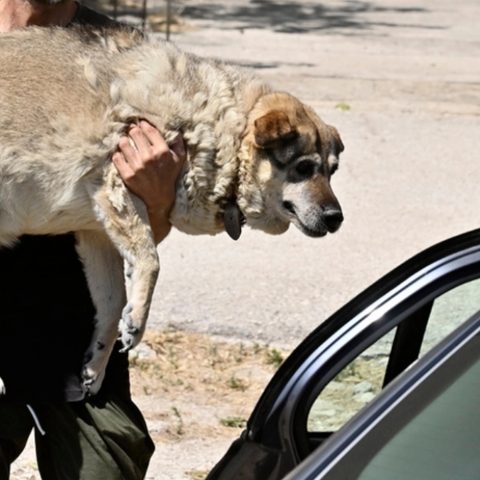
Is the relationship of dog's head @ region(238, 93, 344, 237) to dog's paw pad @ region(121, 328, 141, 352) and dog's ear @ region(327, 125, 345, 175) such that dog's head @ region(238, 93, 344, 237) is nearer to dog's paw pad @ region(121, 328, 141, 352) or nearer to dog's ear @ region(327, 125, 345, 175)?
dog's ear @ region(327, 125, 345, 175)

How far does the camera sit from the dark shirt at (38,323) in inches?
131

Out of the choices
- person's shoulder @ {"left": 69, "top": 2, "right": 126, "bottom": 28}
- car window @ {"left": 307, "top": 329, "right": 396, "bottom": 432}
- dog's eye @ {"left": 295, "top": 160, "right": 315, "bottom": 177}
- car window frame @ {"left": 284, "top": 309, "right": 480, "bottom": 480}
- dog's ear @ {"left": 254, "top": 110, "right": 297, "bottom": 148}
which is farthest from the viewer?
dog's eye @ {"left": 295, "top": 160, "right": 315, "bottom": 177}

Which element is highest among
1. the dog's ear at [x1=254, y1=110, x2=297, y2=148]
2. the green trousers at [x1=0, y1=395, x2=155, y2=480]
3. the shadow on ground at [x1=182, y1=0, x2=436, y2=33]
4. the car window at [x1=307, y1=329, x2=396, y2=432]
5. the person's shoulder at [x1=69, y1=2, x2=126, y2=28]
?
the person's shoulder at [x1=69, y1=2, x2=126, y2=28]

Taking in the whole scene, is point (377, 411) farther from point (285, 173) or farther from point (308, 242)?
point (308, 242)

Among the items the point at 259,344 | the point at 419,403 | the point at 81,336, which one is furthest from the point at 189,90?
the point at 259,344

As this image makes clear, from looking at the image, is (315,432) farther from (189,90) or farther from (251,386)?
(251,386)

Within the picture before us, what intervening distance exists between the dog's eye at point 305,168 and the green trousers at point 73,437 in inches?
41.9

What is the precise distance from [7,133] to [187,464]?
6.98 feet

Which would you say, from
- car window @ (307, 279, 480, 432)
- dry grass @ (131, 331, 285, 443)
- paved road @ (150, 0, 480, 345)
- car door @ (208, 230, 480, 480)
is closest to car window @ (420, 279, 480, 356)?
car window @ (307, 279, 480, 432)

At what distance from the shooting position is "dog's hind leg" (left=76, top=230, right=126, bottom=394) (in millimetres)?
3426

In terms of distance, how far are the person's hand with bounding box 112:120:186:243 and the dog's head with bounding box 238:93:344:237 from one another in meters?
0.31

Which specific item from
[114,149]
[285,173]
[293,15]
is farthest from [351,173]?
[293,15]

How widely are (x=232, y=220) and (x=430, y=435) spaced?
1.81 meters

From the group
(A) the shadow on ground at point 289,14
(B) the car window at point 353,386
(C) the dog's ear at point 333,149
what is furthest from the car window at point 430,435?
(A) the shadow on ground at point 289,14
